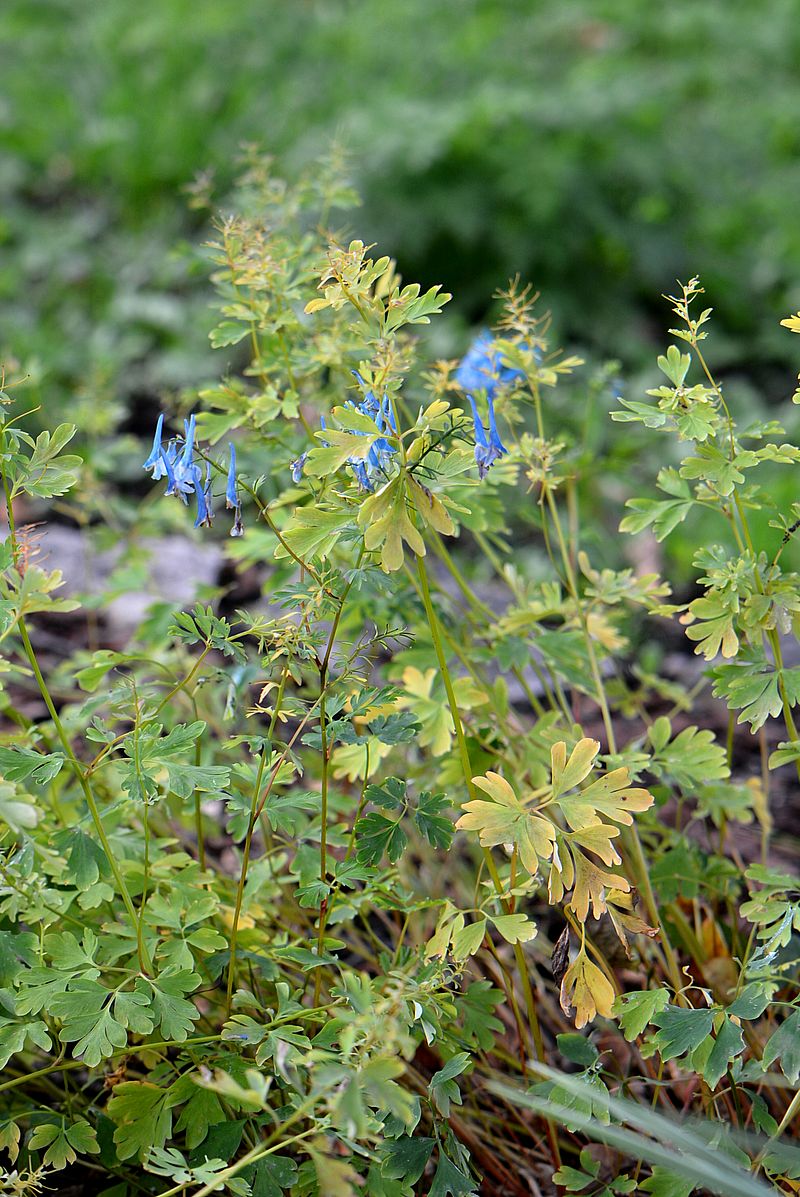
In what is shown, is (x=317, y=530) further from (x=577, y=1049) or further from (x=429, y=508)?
(x=577, y=1049)

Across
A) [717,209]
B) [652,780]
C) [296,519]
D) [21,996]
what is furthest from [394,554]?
[717,209]

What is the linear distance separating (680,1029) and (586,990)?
106mm

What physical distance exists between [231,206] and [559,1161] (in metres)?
3.68

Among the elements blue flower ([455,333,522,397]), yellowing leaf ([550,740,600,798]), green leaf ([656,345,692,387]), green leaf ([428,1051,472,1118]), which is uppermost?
green leaf ([656,345,692,387])

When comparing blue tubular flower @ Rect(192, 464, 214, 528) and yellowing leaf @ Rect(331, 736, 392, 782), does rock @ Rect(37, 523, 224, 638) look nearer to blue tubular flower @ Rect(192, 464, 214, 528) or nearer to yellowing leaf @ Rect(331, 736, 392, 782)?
yellowing leaf @ Rect(331, 736, 392, 782)

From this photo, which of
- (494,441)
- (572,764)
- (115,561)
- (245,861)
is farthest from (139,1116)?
(115,561)

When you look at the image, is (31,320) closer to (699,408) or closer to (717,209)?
(717,209)

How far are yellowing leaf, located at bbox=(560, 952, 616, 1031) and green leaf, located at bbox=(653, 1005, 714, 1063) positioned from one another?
0.06 metres

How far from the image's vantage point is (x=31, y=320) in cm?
402

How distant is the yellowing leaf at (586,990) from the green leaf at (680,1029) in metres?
0.06

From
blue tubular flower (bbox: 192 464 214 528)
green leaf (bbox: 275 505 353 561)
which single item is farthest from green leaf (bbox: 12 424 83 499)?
green leaf (bbox: 275 505 353 561)

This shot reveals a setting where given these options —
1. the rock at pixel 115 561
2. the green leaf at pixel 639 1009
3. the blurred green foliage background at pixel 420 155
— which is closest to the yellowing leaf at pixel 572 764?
the green leaf at pixel 639 1009

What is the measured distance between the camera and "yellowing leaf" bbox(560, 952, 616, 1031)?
1148 millimetres

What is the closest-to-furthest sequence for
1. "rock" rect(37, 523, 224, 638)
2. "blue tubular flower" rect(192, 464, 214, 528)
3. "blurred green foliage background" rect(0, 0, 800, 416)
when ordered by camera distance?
1. "blue tubular flower" rect(192, 464, 214, 528)
2. "rock" rect(37, 523, 224, 638)
3. "blurred green foliage background" rect(0, 0, 800, 416)
